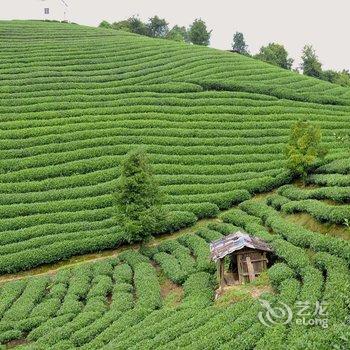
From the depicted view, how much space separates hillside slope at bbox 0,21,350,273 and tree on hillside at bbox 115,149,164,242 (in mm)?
2306

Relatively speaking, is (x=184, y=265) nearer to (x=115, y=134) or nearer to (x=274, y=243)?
(x=274, y=243)

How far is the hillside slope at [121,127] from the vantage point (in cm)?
3388

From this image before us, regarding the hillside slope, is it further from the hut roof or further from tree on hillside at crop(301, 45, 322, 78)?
tree on hillside at crop(301, 45, 322, 78)

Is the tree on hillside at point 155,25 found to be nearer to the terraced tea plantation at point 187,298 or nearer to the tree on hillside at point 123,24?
the tree on hillside at point 123,24

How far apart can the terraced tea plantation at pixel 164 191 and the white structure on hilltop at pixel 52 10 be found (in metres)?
21.5

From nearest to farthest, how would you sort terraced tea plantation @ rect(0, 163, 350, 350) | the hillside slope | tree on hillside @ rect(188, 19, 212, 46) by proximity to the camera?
terraced tea plantation @ rect(0, 163, 350, 350), the hillside slope, tree on hillside @ rect(188, 19, 212, 46)

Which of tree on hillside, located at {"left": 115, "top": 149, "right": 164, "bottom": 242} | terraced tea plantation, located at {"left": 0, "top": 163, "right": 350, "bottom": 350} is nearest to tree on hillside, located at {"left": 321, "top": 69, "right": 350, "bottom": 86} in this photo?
terraced tea plantation, located at {"left": 0, "top": 163, "right": 350, "bottom": 350}

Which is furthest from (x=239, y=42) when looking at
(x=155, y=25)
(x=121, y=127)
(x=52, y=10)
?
(x=121, y=127)

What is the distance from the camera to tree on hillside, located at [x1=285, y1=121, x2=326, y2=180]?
33.6 meters

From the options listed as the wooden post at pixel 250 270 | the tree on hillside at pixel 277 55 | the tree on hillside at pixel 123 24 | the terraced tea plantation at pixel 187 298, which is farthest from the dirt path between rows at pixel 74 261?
the tree on hillside at pixel 123 24

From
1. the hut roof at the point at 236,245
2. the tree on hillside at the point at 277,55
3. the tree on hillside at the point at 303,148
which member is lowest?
the hut roof at the point at 236,245

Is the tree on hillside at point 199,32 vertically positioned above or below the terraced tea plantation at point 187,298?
above

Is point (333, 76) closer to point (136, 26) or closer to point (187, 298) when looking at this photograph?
point (136, 26)

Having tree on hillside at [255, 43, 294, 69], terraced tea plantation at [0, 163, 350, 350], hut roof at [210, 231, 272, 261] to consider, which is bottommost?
terraced tea plantation at [0, 163, 350, 350]
